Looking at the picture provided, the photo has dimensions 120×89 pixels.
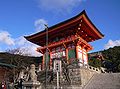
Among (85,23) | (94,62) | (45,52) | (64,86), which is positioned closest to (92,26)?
(85,23)

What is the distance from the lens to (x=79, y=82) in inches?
918

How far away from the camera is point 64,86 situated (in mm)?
23234

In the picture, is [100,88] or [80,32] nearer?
[100,88]

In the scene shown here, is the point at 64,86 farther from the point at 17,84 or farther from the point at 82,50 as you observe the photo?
the point at 82,50

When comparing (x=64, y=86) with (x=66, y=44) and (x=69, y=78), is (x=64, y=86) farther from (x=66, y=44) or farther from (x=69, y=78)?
(x=66, y=44)

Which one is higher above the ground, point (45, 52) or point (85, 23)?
point (85, 23)

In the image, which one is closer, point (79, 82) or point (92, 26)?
point (79, 82)

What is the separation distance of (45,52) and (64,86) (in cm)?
1125

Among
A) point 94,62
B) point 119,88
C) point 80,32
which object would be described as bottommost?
point 119,88

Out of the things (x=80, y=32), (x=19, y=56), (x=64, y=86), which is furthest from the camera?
(x=19, y=56)

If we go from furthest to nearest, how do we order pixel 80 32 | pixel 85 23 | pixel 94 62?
pixel 94 62, pixel 80 32, pixel 85 23

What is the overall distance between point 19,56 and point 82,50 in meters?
15.2

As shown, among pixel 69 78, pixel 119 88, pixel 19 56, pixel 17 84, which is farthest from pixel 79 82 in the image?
pixel 19 56

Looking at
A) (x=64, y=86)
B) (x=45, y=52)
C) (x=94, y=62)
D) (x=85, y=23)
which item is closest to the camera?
(x=64, y=86)
